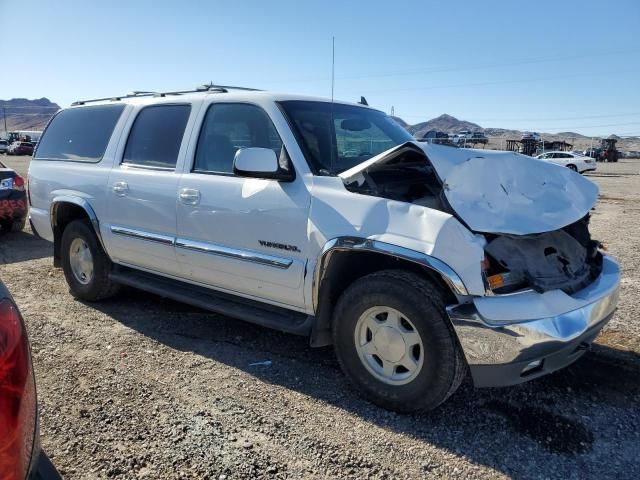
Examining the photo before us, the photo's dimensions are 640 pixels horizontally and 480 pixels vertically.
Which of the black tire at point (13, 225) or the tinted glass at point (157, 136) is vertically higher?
the tinted glass at point (157, 136)

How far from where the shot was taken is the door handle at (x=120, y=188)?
175 inches

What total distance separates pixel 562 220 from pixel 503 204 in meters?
0.42

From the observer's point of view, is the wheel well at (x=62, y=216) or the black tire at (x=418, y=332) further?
the wheel well at (x=62, y=216)

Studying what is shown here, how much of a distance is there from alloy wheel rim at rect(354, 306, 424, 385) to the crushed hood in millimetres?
722

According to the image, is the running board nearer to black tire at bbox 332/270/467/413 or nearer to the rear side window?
black tire at bbox 332/270/467/413

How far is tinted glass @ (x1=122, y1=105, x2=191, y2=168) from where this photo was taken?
13.8ft

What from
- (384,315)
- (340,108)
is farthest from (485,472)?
(340,108)

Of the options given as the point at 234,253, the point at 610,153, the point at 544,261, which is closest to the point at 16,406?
the point at 234,253

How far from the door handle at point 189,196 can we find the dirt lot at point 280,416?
1.17m

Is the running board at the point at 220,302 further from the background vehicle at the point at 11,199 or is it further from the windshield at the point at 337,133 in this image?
the background vehicle at the point at 11,199

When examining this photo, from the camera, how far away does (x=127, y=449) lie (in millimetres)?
2762

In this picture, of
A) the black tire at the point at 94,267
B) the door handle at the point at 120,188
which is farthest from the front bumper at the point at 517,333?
the black tire at the point at 94,267

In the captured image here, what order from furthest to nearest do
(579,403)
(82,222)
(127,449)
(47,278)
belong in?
1. (47,278)
2. (82,222)
3. (579,403)
4. (127,449)

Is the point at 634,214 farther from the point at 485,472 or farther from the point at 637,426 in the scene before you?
the point at 485,472
